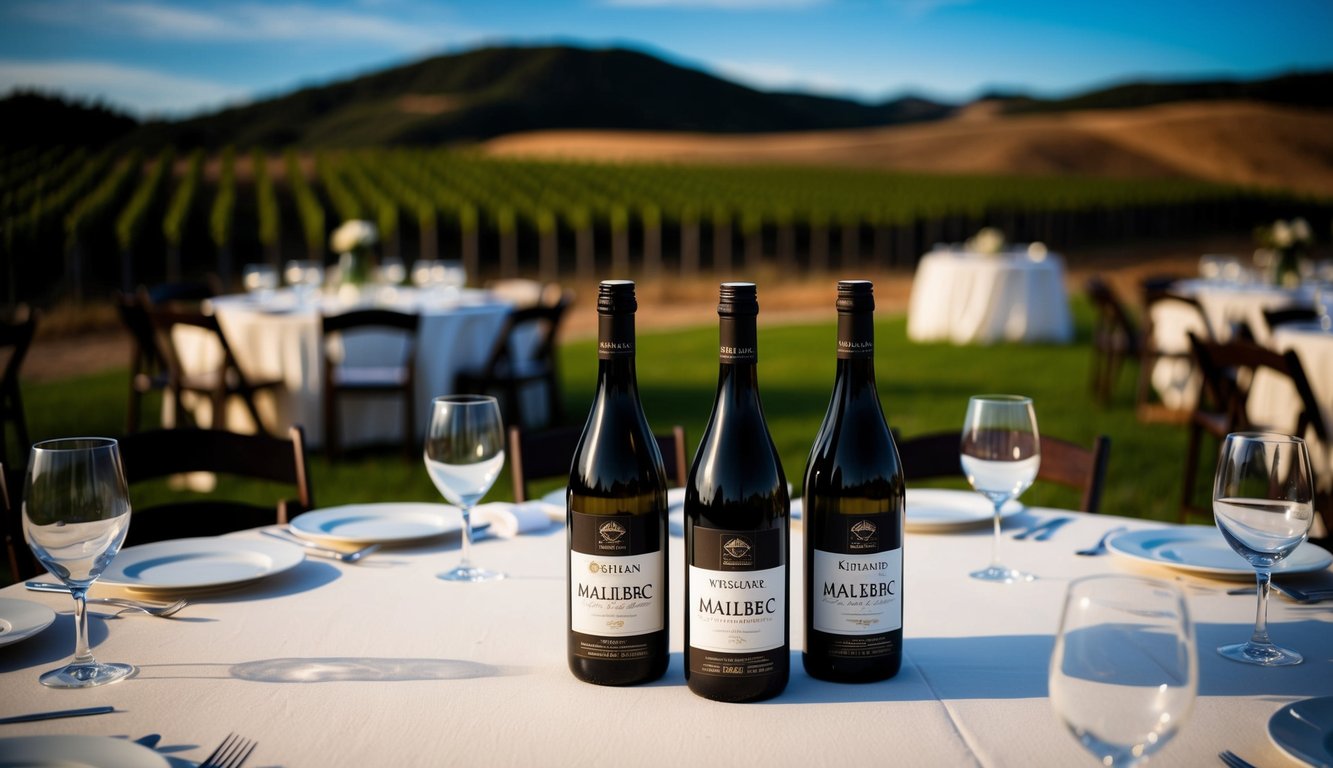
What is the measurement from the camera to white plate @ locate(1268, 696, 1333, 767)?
102cm

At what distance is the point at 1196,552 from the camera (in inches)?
67.6

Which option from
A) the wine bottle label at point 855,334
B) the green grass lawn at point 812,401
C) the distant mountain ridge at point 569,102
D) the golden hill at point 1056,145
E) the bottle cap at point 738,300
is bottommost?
the green grass lawn at point 812,401

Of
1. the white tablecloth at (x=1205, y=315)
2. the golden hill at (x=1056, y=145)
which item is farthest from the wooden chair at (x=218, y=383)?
the golden hill at (x=1056, y=145)

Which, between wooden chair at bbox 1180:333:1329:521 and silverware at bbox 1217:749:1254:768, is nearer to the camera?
silverware at bbox 1217:749:1254:768

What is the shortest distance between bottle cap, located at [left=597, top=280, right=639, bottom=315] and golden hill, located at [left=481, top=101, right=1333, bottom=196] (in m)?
41.8

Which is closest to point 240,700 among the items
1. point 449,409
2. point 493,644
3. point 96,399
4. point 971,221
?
point 493,644

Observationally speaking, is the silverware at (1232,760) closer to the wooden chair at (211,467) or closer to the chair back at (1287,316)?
the wooden chair at (211,467)

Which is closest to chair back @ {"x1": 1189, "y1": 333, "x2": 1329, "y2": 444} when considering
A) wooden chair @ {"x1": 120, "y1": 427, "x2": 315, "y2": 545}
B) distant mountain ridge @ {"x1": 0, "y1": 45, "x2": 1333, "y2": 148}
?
wooden chair @ {"x1": 120, "y1": 427, "x2": 315, "y2": 545}

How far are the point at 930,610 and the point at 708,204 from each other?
26.1 meters

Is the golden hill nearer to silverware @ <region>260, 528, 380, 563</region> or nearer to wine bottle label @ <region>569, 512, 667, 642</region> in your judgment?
silverware @ <region>260, 528, 380, 563</region>

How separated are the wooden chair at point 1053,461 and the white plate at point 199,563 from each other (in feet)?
3.99

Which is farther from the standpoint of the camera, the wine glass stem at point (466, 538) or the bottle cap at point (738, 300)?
the wine glass stem at point (466, 538)

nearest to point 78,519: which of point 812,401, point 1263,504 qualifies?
point 1263,504

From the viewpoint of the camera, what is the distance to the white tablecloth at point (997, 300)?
11.6 metres
